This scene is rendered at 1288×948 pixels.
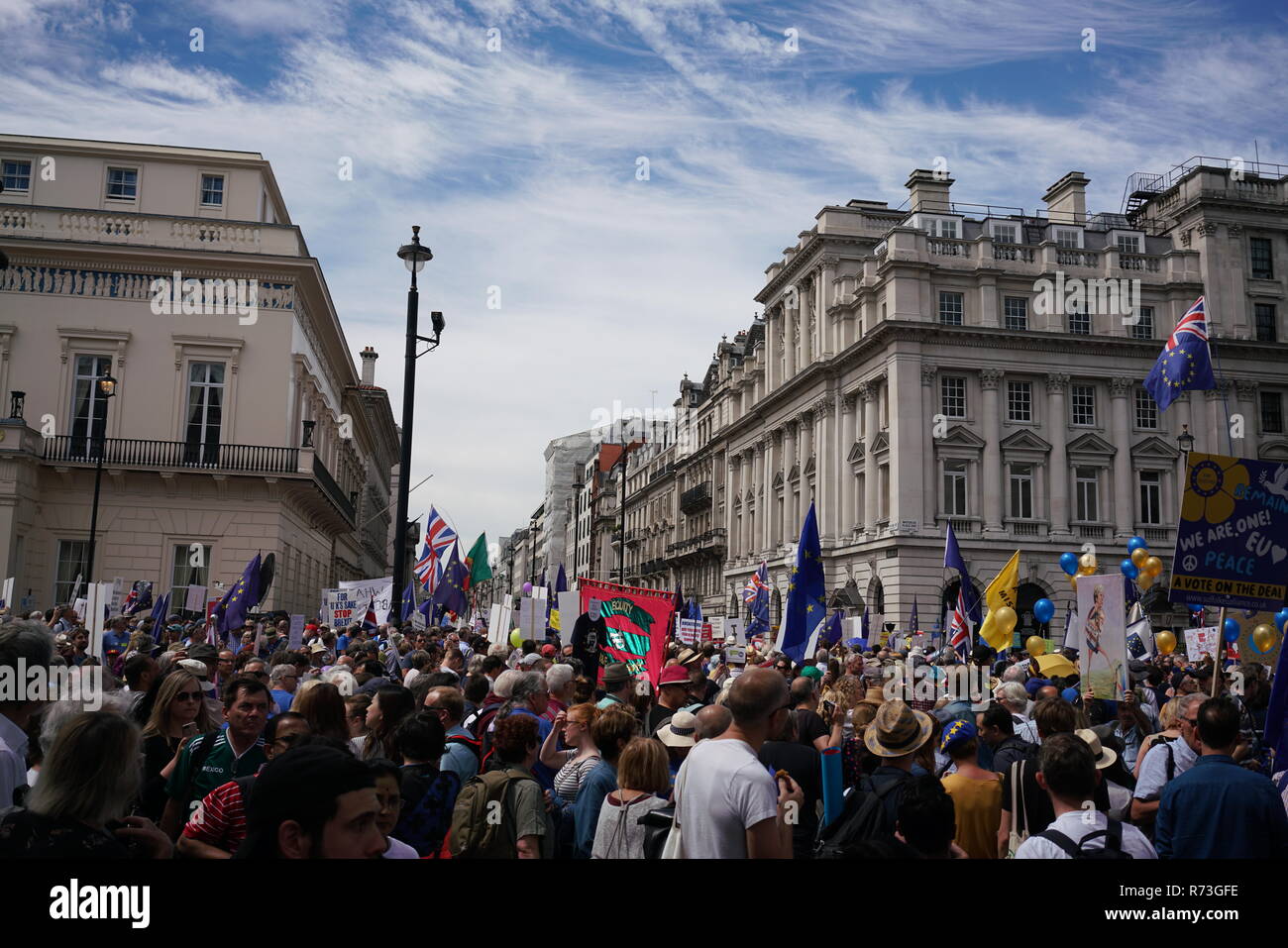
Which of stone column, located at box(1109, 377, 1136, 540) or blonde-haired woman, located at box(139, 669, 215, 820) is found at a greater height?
stone column, located at box(1109, 377, 1136, 540)

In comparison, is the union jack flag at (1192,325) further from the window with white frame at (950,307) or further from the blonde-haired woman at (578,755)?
the window with white frame at (950,307)

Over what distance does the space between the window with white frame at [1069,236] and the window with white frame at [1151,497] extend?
11.5 metres

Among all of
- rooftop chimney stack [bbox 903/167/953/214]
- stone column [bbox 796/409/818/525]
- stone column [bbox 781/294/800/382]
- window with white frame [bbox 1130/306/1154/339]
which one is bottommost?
stone column [bbox 796/409/818/525]

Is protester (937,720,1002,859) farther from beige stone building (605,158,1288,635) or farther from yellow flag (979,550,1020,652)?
beige stone building (605,158,1288,635)

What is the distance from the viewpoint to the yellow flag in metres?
18.0

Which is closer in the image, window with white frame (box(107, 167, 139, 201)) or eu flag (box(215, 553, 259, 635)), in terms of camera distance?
eu flag (box(215, 553, 259, 635))

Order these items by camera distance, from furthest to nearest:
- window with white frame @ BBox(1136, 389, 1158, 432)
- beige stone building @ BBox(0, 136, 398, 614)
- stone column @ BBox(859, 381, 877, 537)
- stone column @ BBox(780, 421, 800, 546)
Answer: stone column @ BBox(780, 421, 800, 546), window with white frame @ BBox(1136, 389, 1158, 432), stone column @ BBox(859, 381, 877, 537), beige stone building @ BBox(0, 136, 398, 614)

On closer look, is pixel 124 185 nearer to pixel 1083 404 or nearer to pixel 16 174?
pixel 16 174

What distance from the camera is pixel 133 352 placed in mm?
31391

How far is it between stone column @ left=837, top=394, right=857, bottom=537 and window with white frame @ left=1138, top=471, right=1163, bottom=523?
12.8 m

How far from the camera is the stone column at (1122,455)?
47312 mm

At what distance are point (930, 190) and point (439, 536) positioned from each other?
38.7 metres

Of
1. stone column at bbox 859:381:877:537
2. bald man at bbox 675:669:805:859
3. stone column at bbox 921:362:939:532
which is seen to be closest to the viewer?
bald man at bbox 675:669:805:859

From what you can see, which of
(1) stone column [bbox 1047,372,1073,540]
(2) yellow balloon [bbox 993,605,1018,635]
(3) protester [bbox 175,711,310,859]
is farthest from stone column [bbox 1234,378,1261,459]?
(3) protester [bbox 175,711,310,859]
